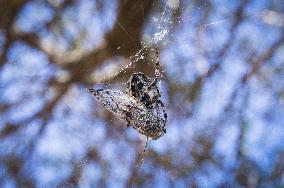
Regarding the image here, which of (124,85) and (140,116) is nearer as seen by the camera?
(140,116)

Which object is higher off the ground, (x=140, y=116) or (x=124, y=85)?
(x=140, y=116)

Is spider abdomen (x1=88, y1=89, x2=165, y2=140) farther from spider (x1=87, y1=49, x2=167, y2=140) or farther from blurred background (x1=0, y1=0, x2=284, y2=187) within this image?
blurred background (x1=0, y1=0, x2=284, y2=187)

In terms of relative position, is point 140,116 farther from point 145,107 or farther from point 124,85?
point 124,85

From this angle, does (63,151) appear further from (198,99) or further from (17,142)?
(198,99)

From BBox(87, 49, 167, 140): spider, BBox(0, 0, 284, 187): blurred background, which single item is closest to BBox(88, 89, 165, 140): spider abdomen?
BBox(87, 49, 167, 140): spider

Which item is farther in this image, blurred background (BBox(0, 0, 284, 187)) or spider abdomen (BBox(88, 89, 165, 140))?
blurred background (BBox(0, 0, 284, 187))

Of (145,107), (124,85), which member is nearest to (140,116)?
(145,107)

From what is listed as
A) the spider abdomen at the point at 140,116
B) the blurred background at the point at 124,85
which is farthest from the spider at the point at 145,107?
the blurred background at the point at 124,85

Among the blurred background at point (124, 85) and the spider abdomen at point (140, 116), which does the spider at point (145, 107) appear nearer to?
the spider abdomen at point (140, 116)

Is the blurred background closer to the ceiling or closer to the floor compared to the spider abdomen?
closer to the floor
